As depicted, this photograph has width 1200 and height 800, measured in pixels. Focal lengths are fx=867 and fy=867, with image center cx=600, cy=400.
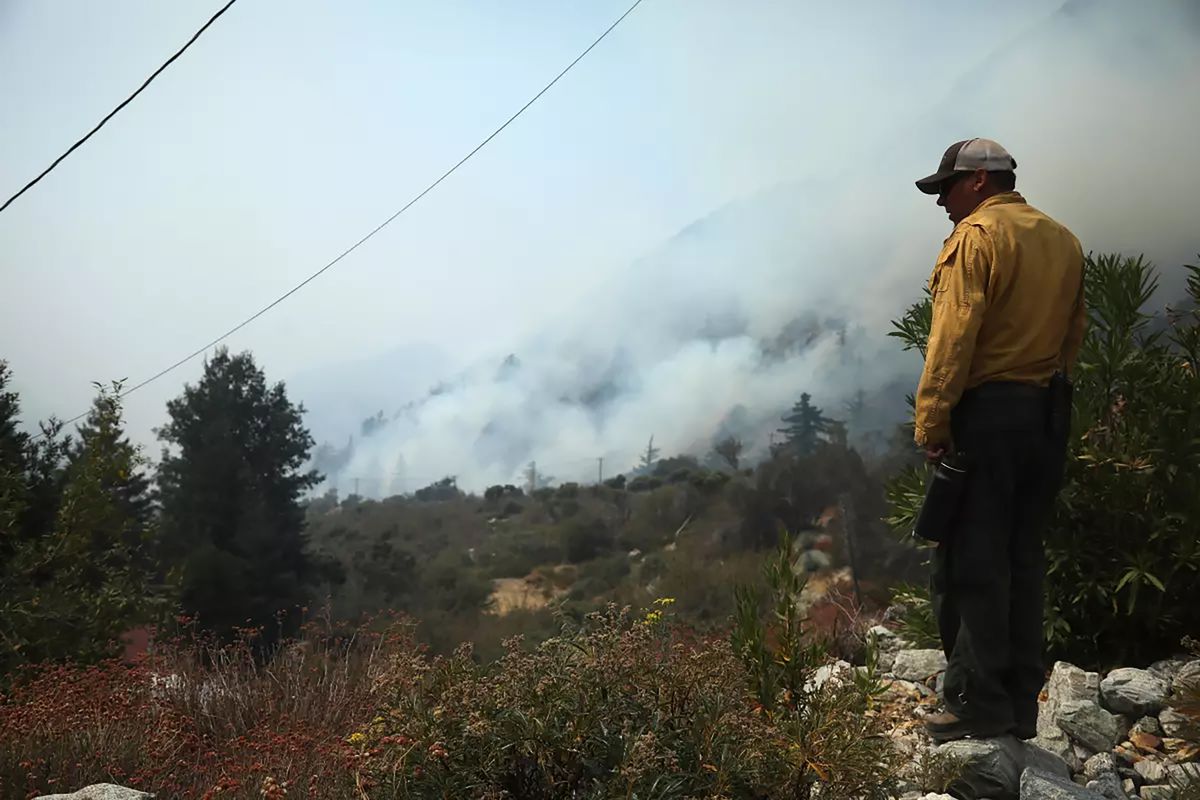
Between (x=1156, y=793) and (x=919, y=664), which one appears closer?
(x=1156, y=793)

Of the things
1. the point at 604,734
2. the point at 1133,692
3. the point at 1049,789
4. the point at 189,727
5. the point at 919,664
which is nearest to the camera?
the point at 604,734

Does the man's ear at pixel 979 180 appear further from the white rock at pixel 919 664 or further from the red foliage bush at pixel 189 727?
the red foliage bush at pixel 189 727

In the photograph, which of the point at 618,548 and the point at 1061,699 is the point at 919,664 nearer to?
the point at 1061,699

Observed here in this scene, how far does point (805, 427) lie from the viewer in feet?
63.5

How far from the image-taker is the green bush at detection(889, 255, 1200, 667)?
3.94 metres

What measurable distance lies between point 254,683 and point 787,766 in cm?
402

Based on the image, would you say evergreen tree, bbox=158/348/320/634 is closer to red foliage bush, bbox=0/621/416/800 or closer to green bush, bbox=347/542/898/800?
red foliage bush, bbox=0/621/416/800

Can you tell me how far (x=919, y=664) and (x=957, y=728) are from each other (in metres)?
1.46

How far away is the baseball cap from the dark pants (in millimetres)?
837

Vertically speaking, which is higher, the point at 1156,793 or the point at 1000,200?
the point at 1000,200

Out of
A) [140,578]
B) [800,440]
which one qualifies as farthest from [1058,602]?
[800,440]

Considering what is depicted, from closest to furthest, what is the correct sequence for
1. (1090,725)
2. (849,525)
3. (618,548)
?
(1090,725), (849,525), (618,548)

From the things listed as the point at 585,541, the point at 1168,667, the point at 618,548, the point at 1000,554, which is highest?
the point at 1000,554

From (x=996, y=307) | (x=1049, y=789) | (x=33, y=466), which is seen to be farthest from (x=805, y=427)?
(x=1049, y=789)
